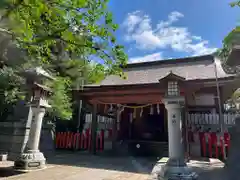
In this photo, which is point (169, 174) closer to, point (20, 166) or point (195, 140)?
point (20, 166)

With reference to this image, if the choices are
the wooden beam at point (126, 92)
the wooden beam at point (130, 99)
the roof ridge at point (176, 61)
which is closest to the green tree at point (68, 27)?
the wooden beam at point (126, 92)

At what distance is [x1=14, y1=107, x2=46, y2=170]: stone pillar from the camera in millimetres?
5605

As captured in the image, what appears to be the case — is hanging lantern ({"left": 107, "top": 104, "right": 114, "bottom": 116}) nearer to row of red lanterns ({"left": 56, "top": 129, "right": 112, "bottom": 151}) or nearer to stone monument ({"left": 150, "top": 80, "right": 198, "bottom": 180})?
row of red lanterns ({"left": 56, "top": 129, "right": 112, "bottom": 151})

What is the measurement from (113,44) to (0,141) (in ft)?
26.0

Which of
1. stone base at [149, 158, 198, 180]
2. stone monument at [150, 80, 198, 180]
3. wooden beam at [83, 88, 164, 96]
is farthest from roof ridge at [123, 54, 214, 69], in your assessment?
stone base at [149, 158, 198, 180]

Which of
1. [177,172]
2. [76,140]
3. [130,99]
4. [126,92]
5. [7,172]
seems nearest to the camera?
[177,172]

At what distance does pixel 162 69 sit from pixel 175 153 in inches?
292

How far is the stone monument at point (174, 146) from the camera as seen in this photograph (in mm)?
4562

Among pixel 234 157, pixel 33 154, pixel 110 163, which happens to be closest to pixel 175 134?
pixel 234 157

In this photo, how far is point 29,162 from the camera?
561 centimetres

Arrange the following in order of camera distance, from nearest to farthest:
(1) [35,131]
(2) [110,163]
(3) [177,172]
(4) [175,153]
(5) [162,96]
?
(3) [177,172] → (4) [175,153] → (1) [35,131] → (2) [110,163] → (5) [162,96]

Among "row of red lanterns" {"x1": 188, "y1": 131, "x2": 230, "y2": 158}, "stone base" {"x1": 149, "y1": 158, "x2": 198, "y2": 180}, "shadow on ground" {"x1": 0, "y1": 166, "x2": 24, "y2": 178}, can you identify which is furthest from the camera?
"row of red lanterns" {"x1": 188, "y1": 131, "x2": 230, "y2": 158}

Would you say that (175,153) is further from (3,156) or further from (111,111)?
(111,111)

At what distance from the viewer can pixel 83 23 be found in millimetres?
3357
